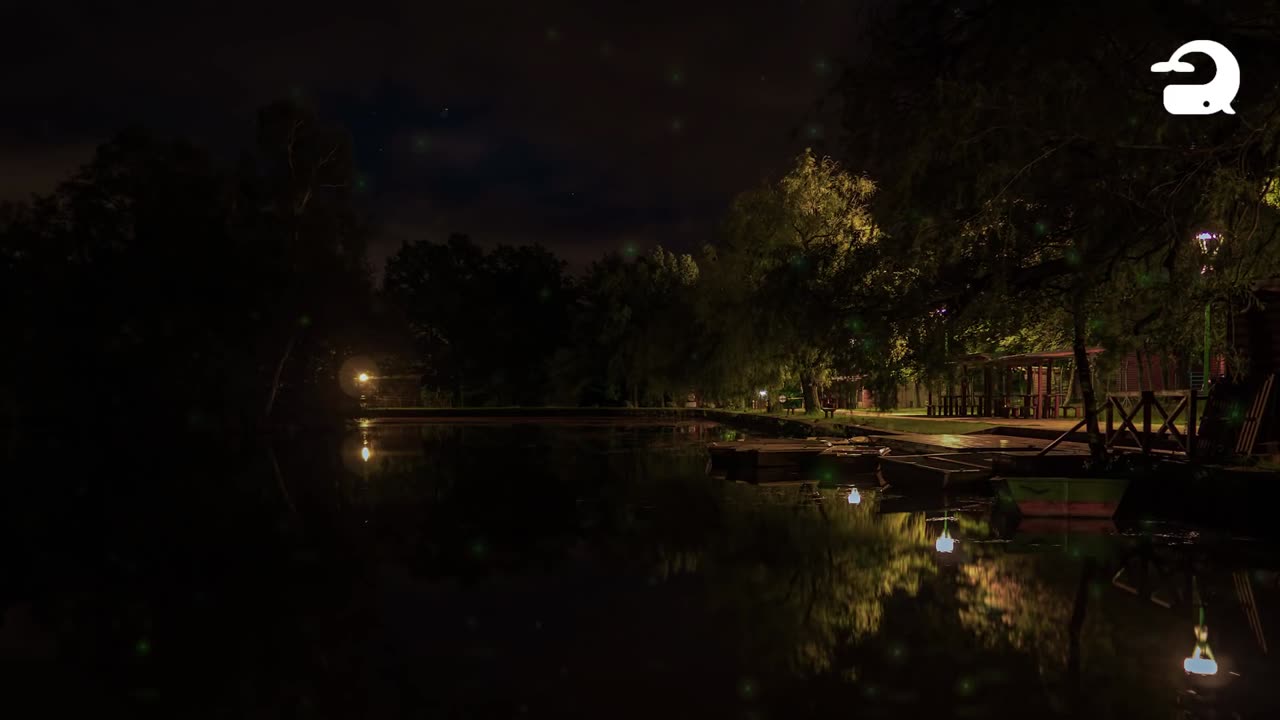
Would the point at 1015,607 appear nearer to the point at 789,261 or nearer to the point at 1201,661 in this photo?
the point at 1201,661

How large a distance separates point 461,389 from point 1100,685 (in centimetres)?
8227

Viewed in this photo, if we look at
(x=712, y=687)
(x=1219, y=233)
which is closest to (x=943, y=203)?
(x=1219, y=233)

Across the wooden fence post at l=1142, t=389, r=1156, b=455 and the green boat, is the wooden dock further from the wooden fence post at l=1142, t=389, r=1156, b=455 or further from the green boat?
the green boat

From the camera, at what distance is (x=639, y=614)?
9.46 m

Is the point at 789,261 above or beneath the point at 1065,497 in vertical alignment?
above

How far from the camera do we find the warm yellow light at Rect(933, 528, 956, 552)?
13.1m

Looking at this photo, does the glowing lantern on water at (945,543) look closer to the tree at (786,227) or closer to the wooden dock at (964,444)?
the wooden dock at (964,444)

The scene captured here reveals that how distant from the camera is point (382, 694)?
6.97 m

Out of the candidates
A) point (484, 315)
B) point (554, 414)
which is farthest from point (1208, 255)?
point (484, 315)

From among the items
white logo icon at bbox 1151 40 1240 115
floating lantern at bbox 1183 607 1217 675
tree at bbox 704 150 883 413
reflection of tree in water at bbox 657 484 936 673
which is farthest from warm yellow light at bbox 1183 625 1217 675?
tree at bbox 704 150 883 413

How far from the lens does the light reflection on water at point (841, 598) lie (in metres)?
7.08

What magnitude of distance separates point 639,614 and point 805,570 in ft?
9.54

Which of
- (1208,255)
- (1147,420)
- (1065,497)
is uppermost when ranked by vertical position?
(1208,255)

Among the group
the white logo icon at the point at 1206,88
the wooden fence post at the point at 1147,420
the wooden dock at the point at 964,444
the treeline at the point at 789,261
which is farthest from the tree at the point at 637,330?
the white logo icon at the point at 1206,88
